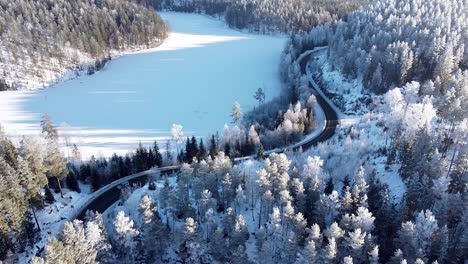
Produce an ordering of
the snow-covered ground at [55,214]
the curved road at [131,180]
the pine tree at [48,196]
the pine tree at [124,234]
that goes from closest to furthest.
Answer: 1. the pine tree at [124,234]
2. the snow-covered ground at [55,214]
3. the pine tree at [48,196]
4. the curved road at [131,180]

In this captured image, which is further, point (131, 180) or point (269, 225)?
point (131, 180)

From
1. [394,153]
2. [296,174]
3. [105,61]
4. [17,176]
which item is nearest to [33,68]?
[105,61]

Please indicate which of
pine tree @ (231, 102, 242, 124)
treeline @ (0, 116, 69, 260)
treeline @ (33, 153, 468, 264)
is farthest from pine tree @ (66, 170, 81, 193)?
pine tree @ (231, 102, 242, 124)

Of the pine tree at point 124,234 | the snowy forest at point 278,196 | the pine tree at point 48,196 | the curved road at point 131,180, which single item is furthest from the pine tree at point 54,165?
the pine tree at point 124,234

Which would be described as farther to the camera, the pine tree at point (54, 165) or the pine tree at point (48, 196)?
the pine tree at point (54, 165)

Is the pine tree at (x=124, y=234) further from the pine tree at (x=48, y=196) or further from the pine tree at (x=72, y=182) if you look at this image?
the pine tree at (x=72, y=182)

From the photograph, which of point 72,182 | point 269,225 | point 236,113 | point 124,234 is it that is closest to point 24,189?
point 72,182

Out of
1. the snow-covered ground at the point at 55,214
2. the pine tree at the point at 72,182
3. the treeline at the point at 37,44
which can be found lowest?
the snow-covered ground at the point at 55,214

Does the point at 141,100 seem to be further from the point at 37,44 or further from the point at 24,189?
the point at 24,189
